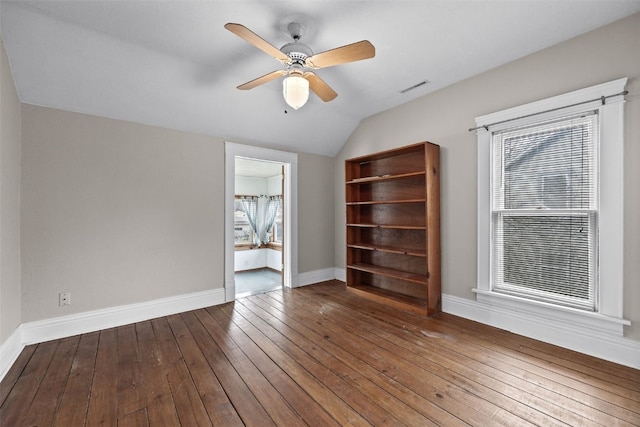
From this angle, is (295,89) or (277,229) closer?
(295,89)

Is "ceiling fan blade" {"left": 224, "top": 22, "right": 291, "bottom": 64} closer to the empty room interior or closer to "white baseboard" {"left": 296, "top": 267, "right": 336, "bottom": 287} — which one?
the empty room interior

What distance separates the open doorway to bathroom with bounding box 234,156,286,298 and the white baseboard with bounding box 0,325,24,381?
144 inches

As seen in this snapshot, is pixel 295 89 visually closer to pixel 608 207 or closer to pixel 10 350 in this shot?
pixel 608 207

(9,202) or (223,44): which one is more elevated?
(223,44)

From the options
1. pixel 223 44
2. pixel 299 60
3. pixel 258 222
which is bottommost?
pixel 258 222

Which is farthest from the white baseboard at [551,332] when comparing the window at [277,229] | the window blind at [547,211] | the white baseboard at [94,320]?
the window at [277,229]

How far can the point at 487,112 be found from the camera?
287 centimetres

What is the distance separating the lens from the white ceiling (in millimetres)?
2004

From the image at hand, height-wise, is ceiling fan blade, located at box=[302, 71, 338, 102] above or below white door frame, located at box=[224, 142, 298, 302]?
above

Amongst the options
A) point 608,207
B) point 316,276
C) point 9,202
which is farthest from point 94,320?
point 608,207

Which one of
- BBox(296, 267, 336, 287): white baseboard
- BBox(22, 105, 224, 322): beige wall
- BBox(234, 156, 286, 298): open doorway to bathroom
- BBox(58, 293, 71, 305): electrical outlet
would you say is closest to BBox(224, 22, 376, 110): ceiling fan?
BBox(22, 105, 224, 322): beige wall

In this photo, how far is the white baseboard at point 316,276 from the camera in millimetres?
4473

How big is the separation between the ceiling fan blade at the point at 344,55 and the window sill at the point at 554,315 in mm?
2588

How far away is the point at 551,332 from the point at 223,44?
3.90 metres
